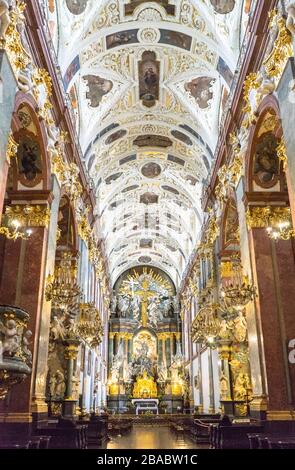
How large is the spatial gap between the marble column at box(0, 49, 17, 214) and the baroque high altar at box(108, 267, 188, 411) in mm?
25955

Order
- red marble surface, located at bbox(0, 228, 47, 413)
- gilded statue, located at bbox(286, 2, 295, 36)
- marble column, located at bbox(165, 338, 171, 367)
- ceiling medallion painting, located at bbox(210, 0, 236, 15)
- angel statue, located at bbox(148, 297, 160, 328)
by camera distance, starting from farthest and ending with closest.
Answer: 1. angel statue, located at bbox(148, 297, 160, 328)
2. marble column, located at bbox(165, 338, 171, 367)
3. ceiling medallion painting, located at bbox(210, 0, 236, 15)
4. red marble surface, located at bbox(0, 228, 47, 413)
5. gilded statue, located at bbox(286, 2, 295, 36)

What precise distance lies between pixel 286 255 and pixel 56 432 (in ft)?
22.4

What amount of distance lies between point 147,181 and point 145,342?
17159 millimetres

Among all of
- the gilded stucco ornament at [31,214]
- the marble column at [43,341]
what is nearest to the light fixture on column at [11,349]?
the marble column at [43,341]

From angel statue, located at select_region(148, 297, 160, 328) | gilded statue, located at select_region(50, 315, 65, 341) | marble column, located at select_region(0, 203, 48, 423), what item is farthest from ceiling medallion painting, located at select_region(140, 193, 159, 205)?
marble column, located at select_region(0, 203, 48, 423)

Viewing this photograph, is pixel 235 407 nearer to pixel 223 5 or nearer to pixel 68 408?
pixel 68 408

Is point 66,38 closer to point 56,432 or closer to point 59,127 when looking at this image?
point 59,127

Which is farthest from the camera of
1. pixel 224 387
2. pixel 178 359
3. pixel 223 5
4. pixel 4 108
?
pixel 178 359

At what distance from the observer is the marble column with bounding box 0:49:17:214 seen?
24.1 feet

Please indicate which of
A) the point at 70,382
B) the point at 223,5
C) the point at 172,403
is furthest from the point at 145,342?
the point at 223,5

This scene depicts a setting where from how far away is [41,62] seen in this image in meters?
10.5

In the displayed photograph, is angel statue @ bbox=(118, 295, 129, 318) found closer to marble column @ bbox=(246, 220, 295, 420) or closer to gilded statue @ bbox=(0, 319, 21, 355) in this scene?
marble column @ bbox=(246, 220, 295, 420)

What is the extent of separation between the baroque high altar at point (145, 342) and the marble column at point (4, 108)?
26.0 meters

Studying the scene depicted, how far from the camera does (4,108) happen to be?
753 cm
